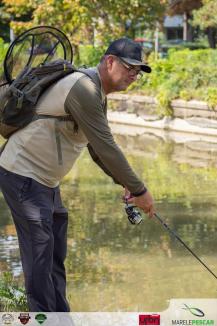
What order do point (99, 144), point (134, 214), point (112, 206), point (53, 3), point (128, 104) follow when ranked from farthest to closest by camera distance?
1. point (53, 3)
2. point (128, 104)
3. point (112, 206)
4. point (134, 214)
5. point (99, 144)

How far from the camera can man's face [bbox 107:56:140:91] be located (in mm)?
4160

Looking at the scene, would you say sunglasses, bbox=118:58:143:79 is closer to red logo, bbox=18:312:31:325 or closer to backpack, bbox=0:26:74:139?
backpack, bbox=0:26:74:139

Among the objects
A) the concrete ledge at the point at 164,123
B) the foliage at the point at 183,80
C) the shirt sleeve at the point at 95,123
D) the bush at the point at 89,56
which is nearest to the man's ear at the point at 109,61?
the shirt sleeve at the point at 95,123

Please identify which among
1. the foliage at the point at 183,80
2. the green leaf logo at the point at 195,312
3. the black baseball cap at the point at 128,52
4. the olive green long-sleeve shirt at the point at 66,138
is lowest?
the foliage at the point at 183,80

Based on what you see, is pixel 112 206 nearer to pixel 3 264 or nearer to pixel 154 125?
pixel 3 264

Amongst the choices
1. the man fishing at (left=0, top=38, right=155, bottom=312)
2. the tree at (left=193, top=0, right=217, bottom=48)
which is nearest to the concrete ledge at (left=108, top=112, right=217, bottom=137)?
the tree at (left=193, top=0, right=217, bottom=48)

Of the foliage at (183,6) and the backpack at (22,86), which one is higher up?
the backpack at (22,86)

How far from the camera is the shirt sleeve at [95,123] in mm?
4043

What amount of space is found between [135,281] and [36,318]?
Answer: 2367 mm

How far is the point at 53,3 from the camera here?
2364cm

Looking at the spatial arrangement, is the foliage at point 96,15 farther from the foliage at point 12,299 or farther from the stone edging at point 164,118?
the foliage at point 12,299

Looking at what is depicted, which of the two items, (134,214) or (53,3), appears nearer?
(134,214)

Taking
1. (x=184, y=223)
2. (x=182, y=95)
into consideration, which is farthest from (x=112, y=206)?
(x=182, y=95)

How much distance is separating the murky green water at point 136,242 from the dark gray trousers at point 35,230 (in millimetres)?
1607
